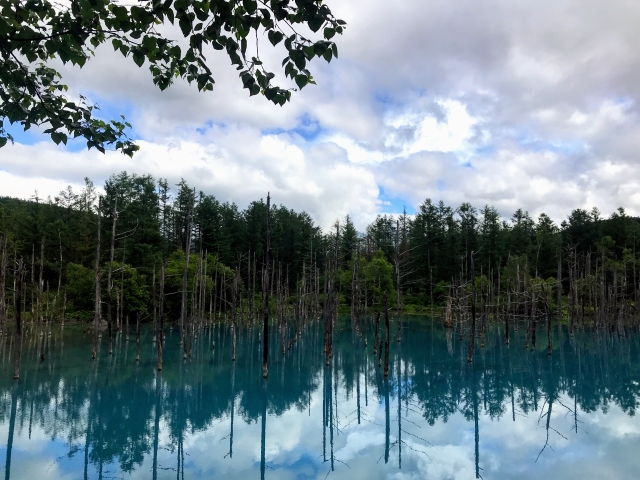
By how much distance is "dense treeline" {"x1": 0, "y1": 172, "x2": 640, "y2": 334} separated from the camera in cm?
3016

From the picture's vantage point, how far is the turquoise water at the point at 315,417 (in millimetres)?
8883

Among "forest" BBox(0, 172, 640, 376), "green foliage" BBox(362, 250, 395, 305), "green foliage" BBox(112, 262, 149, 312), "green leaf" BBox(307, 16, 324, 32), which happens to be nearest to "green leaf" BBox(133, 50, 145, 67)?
"green leaf" BBox(307, 16, 324, 32)

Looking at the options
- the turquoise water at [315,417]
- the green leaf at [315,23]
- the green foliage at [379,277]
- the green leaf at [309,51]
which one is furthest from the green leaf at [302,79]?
the green foliage at [379,277]

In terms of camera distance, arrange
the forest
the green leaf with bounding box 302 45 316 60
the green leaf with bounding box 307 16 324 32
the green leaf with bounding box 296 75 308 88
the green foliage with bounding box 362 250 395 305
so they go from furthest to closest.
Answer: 1. the green foliage with bounding box 362 250 395 305
2. the forest
3. the green leaf with bounding box 296 75 308 88
4. the green leaf with bounding box 302 45 316 60
5. the green leaf with bounding box 307 16 324 32

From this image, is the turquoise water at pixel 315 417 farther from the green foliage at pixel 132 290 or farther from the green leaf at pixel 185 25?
the green leaf at pixel 185 25

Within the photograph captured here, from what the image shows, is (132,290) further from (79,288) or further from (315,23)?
(315,23)

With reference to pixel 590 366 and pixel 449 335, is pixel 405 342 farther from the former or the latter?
pixel 590 366

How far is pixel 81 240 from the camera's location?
126 ft

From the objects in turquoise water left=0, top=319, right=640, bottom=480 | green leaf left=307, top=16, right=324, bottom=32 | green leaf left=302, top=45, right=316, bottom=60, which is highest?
green leaf left=307, top=16, right=324, bottom=32

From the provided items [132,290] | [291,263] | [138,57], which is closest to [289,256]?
[291,263]

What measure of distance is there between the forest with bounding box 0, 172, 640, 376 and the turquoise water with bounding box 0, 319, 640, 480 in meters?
6.58

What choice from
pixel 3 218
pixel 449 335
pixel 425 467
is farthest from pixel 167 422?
pixel 3 218

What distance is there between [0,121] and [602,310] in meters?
32.1

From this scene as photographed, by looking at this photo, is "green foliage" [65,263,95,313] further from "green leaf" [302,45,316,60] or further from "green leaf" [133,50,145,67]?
"green leaf" [302,45,316,60]
